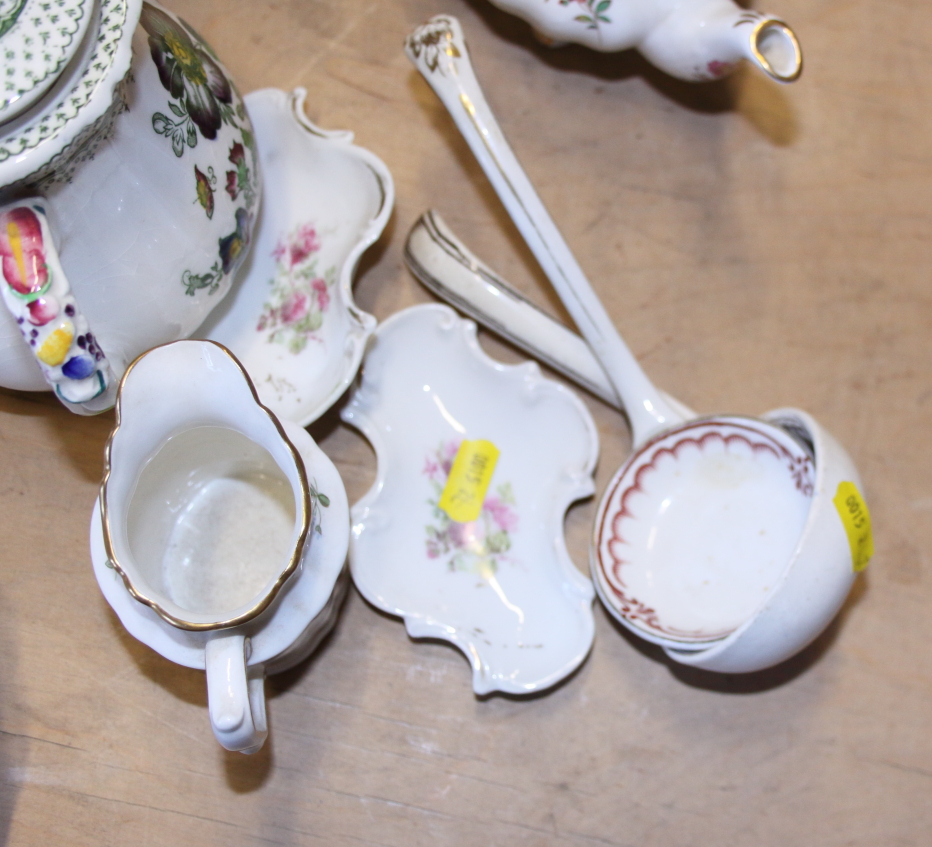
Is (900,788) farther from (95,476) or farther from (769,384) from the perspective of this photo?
(95,476)

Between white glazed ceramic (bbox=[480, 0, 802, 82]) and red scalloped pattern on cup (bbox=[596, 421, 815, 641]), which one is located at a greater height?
white glazed ceramic (bbox=[480, 0, 802, 82])

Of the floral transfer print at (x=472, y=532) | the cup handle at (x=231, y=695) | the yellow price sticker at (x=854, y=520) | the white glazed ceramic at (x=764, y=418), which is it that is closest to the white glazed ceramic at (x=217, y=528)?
the cup handle at (x=231, y=695)

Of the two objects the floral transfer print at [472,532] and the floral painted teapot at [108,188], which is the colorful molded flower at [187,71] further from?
the floral transfer print at [472,532]

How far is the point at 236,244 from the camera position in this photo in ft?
1.95

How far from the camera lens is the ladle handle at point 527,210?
0.65m

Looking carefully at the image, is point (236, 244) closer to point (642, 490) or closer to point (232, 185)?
point (232, 185)

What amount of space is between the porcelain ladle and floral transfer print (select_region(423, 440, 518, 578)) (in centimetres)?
7

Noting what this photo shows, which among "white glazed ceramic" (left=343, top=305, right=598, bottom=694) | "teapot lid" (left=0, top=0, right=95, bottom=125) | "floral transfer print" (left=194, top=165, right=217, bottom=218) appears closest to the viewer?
"teapot lid" (left=0, top=0, right=95, bottom=125)

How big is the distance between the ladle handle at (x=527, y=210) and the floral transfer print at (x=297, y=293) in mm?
150

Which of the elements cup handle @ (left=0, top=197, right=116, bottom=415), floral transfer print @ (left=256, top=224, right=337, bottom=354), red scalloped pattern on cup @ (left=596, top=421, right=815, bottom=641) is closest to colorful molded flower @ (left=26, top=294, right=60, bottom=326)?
cup handle @ (left=0, top=197, right=116, bottom=415)

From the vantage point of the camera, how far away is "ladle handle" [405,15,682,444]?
2.14ft

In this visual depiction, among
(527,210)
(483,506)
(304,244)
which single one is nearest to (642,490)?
(483,506)

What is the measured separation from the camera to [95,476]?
0.67 m

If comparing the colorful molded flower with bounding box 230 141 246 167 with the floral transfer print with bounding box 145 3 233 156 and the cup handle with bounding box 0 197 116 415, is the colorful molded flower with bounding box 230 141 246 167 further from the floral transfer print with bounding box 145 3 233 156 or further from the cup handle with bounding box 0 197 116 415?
the cup handle with bounding box 0 197 116 415
